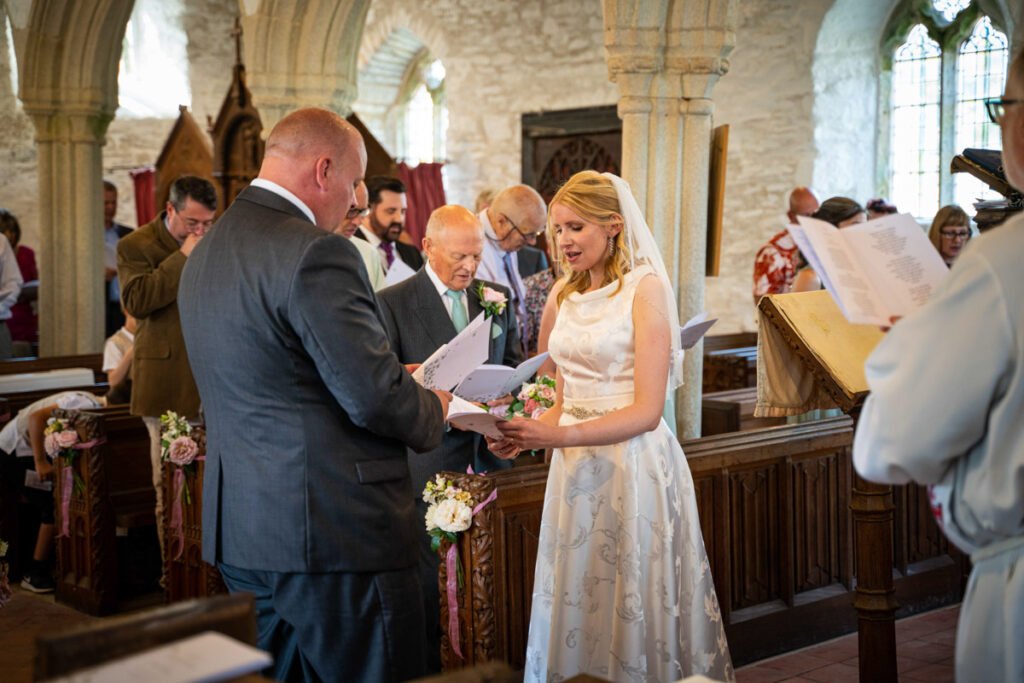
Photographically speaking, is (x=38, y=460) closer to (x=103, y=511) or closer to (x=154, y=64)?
(x=103, y=511)

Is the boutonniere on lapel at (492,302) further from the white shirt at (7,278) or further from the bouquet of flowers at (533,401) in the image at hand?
the white shirt at (7,278)

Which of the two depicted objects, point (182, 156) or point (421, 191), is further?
point (421, 191)

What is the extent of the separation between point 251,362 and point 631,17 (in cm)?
433

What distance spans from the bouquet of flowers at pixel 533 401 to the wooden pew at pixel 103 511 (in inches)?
96.2

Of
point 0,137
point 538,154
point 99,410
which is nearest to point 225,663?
point 99,410

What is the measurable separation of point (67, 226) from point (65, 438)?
4560mm

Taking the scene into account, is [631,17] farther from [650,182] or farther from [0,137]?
[0,137]

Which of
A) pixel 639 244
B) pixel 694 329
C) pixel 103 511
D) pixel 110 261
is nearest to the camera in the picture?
pixel 639 244

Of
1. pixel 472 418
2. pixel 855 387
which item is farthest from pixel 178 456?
pixel 855 387

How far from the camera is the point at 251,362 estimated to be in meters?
2.69

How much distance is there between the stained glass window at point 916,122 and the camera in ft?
36.4

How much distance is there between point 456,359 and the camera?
10.7 feet

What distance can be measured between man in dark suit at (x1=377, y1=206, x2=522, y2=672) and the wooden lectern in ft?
4.17

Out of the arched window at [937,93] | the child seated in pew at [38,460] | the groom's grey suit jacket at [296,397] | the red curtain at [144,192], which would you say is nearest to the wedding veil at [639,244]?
the groom's grey suit jacket at [296,397]
